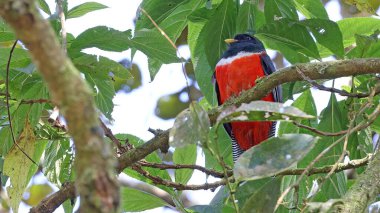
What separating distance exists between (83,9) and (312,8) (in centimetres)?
117

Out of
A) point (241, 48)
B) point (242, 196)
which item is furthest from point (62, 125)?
point (241, 48)

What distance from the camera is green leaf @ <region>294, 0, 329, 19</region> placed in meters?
3.59

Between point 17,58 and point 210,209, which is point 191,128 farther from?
Result: point 17,58

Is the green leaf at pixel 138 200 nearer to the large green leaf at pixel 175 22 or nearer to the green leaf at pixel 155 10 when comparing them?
the large green leaf at pixel 175 22

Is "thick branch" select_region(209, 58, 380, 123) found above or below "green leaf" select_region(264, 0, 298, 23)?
below

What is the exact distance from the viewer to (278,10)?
3373mm

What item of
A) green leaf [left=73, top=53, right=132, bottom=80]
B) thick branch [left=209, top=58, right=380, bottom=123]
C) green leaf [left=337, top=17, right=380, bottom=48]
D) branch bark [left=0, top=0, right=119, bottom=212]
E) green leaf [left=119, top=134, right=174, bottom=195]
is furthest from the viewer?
green leaf [left=337, top=17, right=380, bottom=48]

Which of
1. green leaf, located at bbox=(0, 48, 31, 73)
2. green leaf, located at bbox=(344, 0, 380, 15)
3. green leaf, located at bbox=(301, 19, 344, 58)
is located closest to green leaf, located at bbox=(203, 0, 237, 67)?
green leaf, located at bbox=(301, 19, 344, 58)

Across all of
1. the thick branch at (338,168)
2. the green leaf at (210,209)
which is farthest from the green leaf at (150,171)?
the thick branch at (338,168)

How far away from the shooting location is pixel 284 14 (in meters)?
3.41

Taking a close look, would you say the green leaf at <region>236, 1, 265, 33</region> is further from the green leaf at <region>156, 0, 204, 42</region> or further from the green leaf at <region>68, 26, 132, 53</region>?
the green leaf at <region>68, 26, 132, 53</region>

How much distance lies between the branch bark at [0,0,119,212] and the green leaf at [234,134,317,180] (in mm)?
879

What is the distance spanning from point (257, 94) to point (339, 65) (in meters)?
0.35

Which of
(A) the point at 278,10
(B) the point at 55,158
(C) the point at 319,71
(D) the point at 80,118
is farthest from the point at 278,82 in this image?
(D) the point at 80,118
